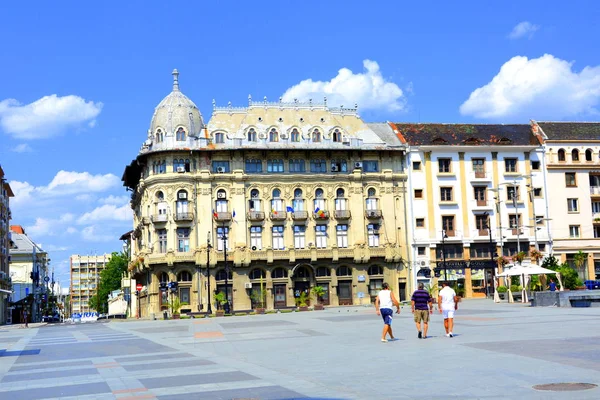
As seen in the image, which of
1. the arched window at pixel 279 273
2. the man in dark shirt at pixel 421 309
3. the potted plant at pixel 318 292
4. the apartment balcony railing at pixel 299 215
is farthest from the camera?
the apartment balcony railing at pixel 299 215

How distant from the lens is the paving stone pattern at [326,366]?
1286cm

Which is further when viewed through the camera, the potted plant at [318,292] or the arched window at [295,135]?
Result: the arched window at [295,135]

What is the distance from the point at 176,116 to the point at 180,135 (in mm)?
1971

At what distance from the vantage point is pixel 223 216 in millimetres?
70188

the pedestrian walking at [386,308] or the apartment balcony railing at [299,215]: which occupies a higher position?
the apartment balcony railing at [299,215]

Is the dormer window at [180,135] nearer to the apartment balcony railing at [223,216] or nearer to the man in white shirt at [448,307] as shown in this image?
the apartment balcony railing at [223,216]

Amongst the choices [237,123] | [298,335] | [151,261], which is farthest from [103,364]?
[237,123]

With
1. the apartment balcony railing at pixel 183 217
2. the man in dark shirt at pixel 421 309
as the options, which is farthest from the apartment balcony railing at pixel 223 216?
the man in dark shirt at pixel 421 309

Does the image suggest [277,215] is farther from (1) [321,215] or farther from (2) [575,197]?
(2) [575,197]

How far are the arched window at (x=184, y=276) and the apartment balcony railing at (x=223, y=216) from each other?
562 centimetres

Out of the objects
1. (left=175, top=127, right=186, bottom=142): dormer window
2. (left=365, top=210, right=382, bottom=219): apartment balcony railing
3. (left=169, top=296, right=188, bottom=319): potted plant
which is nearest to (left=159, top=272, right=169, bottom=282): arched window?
(left=169, top=296, right=188, bottom=319): potted plant

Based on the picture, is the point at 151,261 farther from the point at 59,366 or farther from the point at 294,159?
the point at 59,366

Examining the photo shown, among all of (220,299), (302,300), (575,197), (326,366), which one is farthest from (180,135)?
(326,366)

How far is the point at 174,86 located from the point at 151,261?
58.7ft
